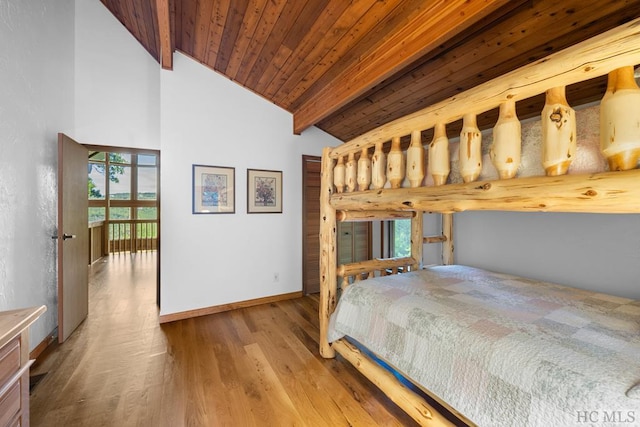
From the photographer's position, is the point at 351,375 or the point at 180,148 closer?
the point at 351,375

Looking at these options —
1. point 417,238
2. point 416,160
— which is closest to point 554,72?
point 416,160

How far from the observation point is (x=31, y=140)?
6.68ft

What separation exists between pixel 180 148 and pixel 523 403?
10.9 ft

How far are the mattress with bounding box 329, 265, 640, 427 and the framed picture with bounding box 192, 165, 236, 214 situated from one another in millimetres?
1943

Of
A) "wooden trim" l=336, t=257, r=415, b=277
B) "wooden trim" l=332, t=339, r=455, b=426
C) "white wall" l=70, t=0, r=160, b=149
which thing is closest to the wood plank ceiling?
"white wall" l=70, t=0, r=160, b=149

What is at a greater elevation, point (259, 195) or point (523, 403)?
point (259, 195)

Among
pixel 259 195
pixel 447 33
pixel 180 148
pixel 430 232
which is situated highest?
pixel 447 33

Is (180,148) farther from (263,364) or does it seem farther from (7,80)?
(263,364)

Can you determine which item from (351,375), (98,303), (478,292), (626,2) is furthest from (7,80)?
(626,2)

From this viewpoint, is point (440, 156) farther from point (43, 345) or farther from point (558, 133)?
point (43, 345)

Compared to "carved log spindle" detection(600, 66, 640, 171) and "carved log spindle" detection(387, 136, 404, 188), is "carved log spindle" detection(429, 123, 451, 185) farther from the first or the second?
"carved log spindle" detection(600, 66, 640, 171)

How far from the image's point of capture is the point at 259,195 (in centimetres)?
328

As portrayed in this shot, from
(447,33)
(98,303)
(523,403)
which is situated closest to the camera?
(523,403)

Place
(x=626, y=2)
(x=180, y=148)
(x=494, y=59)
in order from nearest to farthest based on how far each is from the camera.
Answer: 1. (x=626, y=2)
2. (x=494, y=59)
3. (x=180, y=148)
